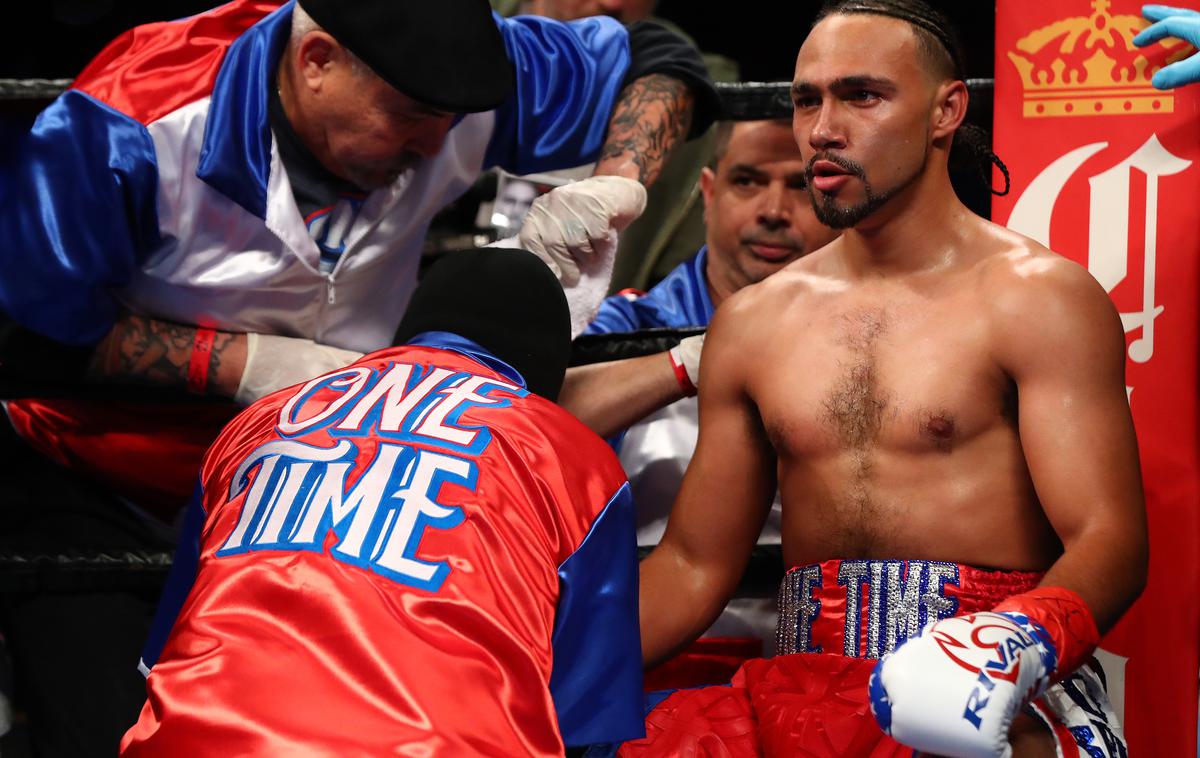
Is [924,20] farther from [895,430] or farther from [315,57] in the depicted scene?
[315,57]

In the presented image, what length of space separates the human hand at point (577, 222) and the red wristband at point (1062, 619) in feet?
2.92

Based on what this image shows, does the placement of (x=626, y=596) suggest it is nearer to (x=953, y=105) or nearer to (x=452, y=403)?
(x=452, y=403)

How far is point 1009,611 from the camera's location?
137cm

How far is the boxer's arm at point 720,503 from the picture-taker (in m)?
1.85

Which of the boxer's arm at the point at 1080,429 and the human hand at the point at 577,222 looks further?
the human hand at the point at 577,222

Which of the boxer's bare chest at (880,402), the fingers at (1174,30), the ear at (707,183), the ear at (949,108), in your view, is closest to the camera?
the boxer's bare chest at (880,402)

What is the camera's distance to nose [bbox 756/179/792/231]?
264 cm

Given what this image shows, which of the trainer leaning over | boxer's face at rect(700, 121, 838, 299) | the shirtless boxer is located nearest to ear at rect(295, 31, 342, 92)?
the trainer leaning over

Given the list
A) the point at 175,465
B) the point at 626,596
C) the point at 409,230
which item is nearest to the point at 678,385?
the point at 409,230

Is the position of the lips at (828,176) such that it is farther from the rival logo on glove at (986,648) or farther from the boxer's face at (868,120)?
the rival logo on glove at (986,648)

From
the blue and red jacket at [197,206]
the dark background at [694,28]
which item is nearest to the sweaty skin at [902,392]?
the blue and red jacket at [197,206]

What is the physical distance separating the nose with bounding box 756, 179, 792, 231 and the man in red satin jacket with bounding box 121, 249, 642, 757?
3.78ft

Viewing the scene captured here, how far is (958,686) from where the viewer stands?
1254mm

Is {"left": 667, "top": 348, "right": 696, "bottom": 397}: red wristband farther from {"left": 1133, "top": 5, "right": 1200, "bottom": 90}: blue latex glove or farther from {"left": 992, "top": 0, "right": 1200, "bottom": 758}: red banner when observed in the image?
{"left": 1133, "top": 5, "right": 1200, "bottom": 90}: blue latex glove
